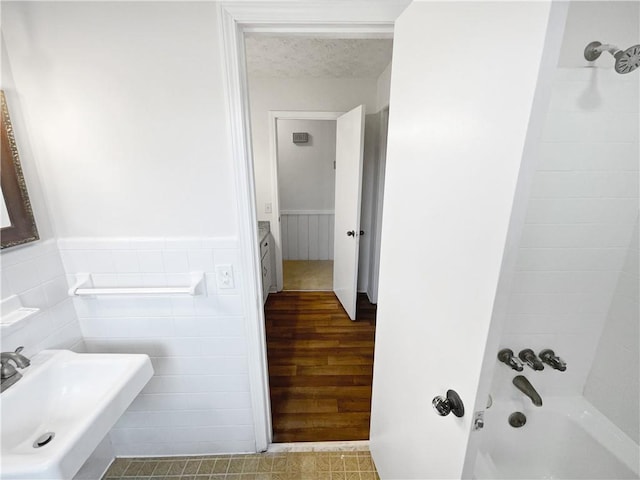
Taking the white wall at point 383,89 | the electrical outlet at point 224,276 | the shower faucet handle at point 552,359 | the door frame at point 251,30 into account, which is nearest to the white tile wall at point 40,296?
the electrical outlet at point 224,276

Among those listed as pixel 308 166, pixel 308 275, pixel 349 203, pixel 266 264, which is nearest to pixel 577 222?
pixel 349 203

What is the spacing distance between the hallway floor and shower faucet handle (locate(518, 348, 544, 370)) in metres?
2.23

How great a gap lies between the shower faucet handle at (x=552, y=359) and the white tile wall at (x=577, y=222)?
0.03 meters

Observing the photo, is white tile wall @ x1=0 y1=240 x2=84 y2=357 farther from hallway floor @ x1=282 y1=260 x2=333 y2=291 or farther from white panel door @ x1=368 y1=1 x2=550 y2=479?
hallway floor @ x1=282 y1=260 x2=333 y2=291

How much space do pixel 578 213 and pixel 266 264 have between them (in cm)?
242

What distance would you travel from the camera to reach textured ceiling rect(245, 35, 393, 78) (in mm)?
1841

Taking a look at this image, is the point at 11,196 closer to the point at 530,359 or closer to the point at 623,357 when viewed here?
the point at 530,359

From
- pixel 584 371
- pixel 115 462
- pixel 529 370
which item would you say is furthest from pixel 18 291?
pixel 584 371

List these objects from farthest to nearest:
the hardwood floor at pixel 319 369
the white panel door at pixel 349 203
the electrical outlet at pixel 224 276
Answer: the white panel door at pixel 349 203
the hardwood floor at pixel 319 369
the electrical outlet at pixel 224 276

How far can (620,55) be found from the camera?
743mm

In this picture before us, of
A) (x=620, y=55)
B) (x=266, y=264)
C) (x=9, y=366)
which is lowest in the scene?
(x=266, y=264)

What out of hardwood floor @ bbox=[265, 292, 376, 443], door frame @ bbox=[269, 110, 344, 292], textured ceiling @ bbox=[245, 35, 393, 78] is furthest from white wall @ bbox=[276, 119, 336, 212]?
hardwood floor @ bbox=[265, 292, 376, 443]

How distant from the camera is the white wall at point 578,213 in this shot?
34.0 inches

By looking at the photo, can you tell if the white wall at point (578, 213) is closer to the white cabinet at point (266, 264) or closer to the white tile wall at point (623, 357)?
the white tile wall at point (623, 357)
